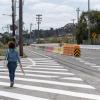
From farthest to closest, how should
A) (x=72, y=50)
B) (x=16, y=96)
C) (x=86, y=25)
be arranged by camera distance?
(x=86, y=25) → (x=72, y=50) → (x=16, y=96)

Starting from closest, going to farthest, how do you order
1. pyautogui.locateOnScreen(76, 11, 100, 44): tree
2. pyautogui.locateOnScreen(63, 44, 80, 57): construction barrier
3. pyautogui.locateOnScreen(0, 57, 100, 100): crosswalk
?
pyautogui.locateOnScreen(0, 57, 100, 100): crosswalk < pyautogui.locateOnScreen(63, 44, 80, 57): construction barrier < pyautogui.locateOnScreen(76, 11, 100, 44): tree

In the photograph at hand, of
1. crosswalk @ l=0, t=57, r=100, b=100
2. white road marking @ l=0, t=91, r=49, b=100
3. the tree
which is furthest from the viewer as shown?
the tree

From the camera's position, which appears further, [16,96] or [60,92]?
[60,92]

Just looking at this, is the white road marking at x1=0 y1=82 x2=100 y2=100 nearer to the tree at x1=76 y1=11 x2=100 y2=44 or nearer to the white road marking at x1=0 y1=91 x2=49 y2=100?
the white road marking at x1=0 y1=91 x2=49 y2=100

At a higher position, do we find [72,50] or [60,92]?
[72,50]

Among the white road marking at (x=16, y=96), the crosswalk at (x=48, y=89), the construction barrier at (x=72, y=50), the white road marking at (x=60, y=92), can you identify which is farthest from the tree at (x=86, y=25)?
the white road marking at (x=16, y=96)

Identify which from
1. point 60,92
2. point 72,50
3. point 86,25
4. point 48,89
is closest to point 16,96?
point 60,92

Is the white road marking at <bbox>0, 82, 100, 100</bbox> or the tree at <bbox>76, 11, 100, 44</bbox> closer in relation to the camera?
the white road marking at <bbox>0, 82, 100, 100</bbox>

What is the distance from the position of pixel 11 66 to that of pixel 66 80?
2.74 metres

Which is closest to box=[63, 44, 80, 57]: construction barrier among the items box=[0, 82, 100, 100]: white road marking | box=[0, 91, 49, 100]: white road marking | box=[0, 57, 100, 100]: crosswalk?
box=[0, 57, 100, 100]: crosswalk

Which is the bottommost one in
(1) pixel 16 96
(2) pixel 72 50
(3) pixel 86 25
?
(1) pixel 16 96

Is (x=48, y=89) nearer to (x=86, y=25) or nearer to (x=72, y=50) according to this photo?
(x=72, y=50)

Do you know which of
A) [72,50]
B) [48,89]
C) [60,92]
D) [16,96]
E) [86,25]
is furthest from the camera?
[86,25]

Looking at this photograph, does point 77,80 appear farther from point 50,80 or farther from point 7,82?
point 7,82
